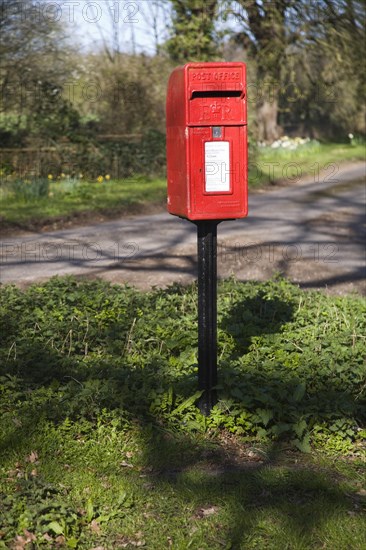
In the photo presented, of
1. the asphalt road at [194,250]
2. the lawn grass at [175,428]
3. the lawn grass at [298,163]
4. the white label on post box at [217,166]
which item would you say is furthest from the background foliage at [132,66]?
the white label on post box at [217,166]

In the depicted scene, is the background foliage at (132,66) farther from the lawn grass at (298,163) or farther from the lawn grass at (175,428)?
the lawn grass at (175,428)

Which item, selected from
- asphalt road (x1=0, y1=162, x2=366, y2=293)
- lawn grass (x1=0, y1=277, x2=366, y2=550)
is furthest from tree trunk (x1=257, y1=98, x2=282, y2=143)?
lawn grass (x1=0, y1=277, x2=366, y2=550)

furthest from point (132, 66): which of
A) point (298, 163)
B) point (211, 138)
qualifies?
point (211, 138)

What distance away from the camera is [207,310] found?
4.28 m

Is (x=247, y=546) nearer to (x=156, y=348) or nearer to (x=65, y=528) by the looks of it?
(x=65, y=528)

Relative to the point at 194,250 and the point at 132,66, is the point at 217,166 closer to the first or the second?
the point at 194,250

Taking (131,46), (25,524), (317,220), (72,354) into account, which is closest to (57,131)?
(317,220)

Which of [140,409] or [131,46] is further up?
[131,46]

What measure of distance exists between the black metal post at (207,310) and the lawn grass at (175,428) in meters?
0.09

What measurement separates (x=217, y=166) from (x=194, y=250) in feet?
16.7

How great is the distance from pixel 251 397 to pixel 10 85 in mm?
13672

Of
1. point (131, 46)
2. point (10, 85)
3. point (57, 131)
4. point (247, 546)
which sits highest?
point (131, 46)

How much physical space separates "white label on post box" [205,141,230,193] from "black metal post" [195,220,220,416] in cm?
20

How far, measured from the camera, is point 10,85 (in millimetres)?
16344
